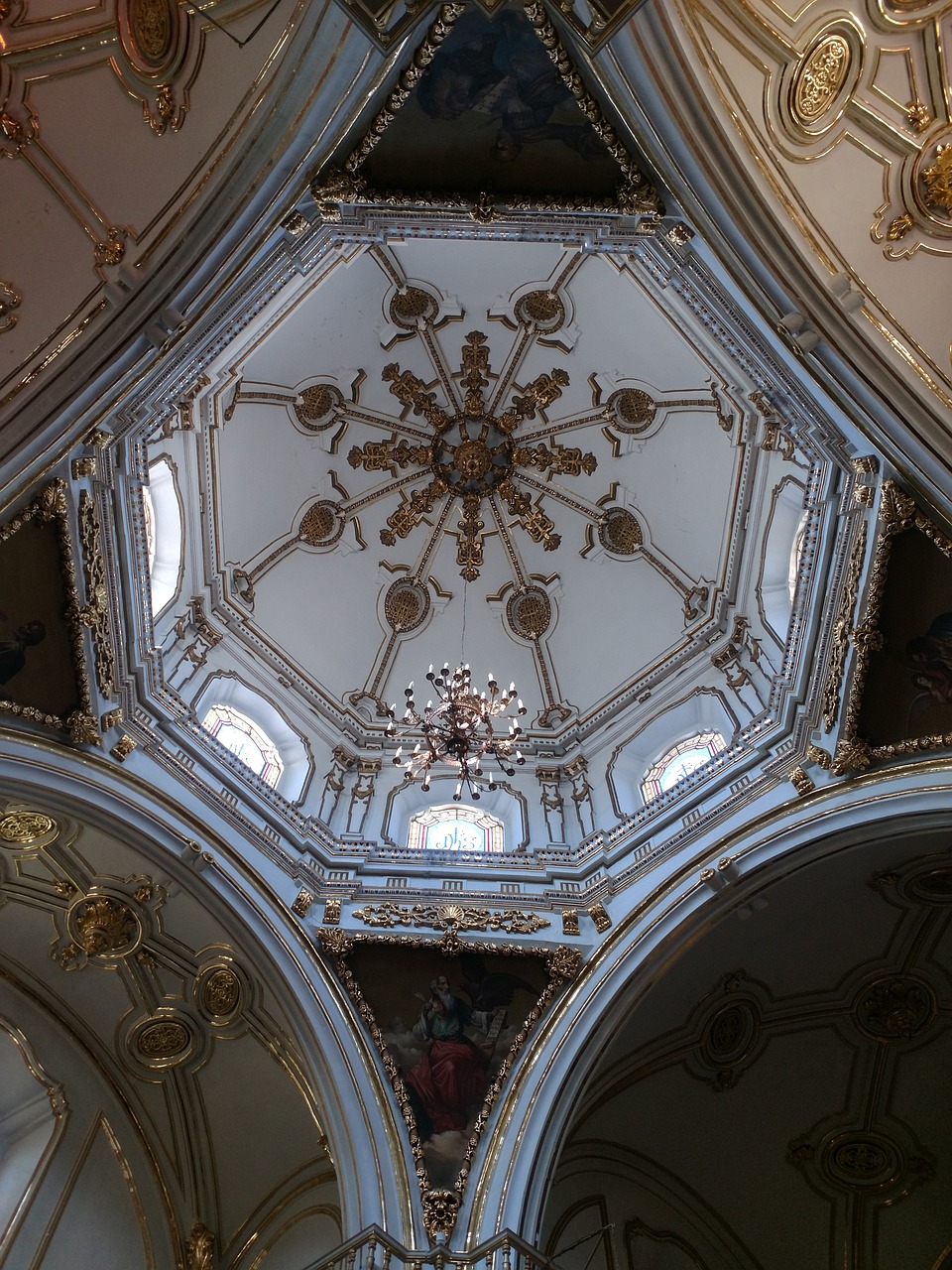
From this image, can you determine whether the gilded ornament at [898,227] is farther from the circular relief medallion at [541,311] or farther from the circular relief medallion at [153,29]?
the circular relief medallion at [541,311]

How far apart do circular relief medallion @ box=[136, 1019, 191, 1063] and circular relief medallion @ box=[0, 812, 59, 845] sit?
3126mm

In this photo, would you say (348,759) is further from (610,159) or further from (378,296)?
(610,159)

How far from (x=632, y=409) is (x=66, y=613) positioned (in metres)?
11.4

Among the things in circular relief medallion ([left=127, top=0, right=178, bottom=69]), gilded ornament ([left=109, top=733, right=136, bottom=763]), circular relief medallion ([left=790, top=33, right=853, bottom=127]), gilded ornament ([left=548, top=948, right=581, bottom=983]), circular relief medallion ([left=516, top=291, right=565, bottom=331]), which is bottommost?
gilded ornament ([left=548, top=948, right=581, bottom=983])

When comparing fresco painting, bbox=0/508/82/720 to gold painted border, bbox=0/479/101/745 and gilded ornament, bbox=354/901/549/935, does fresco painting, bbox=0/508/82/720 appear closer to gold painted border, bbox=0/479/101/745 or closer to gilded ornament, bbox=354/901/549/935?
gold painted border, bbox=0/479/101/745

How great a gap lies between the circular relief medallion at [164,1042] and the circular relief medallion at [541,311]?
43.2 ft

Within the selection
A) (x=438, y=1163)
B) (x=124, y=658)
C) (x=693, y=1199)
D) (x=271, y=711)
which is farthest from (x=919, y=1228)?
(x=124, y=658)

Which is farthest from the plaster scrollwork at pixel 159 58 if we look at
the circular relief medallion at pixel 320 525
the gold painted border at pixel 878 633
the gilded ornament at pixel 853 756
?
the circular relief medallion at pixel 320 525

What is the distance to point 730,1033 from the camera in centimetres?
1273

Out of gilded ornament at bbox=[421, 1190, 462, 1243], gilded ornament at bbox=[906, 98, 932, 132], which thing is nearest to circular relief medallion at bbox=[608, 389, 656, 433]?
gilded ornament at bbox=[906, 98, 932, 132]

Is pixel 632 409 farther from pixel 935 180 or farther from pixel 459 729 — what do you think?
pixel 935 180

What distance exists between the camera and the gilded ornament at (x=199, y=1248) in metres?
11.8

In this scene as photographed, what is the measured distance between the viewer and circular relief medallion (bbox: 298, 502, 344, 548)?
61.0ft

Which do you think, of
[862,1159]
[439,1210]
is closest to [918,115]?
[439,1210]
